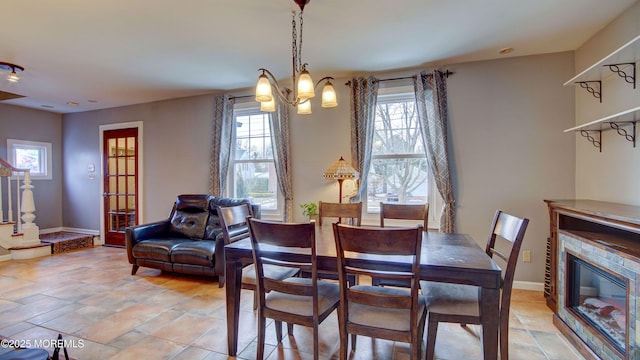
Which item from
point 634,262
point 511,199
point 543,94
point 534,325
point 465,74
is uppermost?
point 465,74

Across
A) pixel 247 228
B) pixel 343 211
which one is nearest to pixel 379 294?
pixel 247 228

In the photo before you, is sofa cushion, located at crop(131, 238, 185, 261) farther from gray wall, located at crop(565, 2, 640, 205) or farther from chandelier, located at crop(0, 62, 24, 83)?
gray wall, located at crop(565, 2, 640, 205)

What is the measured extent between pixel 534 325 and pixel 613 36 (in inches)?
101

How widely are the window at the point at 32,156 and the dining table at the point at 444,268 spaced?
5.92 meters

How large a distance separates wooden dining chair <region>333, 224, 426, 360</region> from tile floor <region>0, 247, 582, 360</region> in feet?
1.96

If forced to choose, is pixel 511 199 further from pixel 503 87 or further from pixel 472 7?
pixel 472 7

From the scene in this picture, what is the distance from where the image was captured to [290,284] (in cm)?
173

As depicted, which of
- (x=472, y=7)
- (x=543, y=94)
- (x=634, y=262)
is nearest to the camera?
(x=634, y=262)

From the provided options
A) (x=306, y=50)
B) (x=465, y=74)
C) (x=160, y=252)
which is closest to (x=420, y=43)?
(x=465, y=74)

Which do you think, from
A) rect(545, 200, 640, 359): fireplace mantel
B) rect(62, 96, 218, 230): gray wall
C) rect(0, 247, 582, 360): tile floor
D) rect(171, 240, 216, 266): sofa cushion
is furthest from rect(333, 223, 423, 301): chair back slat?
rect(62, 96, 218, 230): gray wall

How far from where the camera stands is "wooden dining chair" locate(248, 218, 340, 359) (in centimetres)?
162

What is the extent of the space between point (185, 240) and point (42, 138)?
4.35 metres

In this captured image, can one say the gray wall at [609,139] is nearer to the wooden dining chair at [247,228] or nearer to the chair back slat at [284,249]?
the chair back slat at [284,249]

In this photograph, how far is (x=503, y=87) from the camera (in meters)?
3.23
